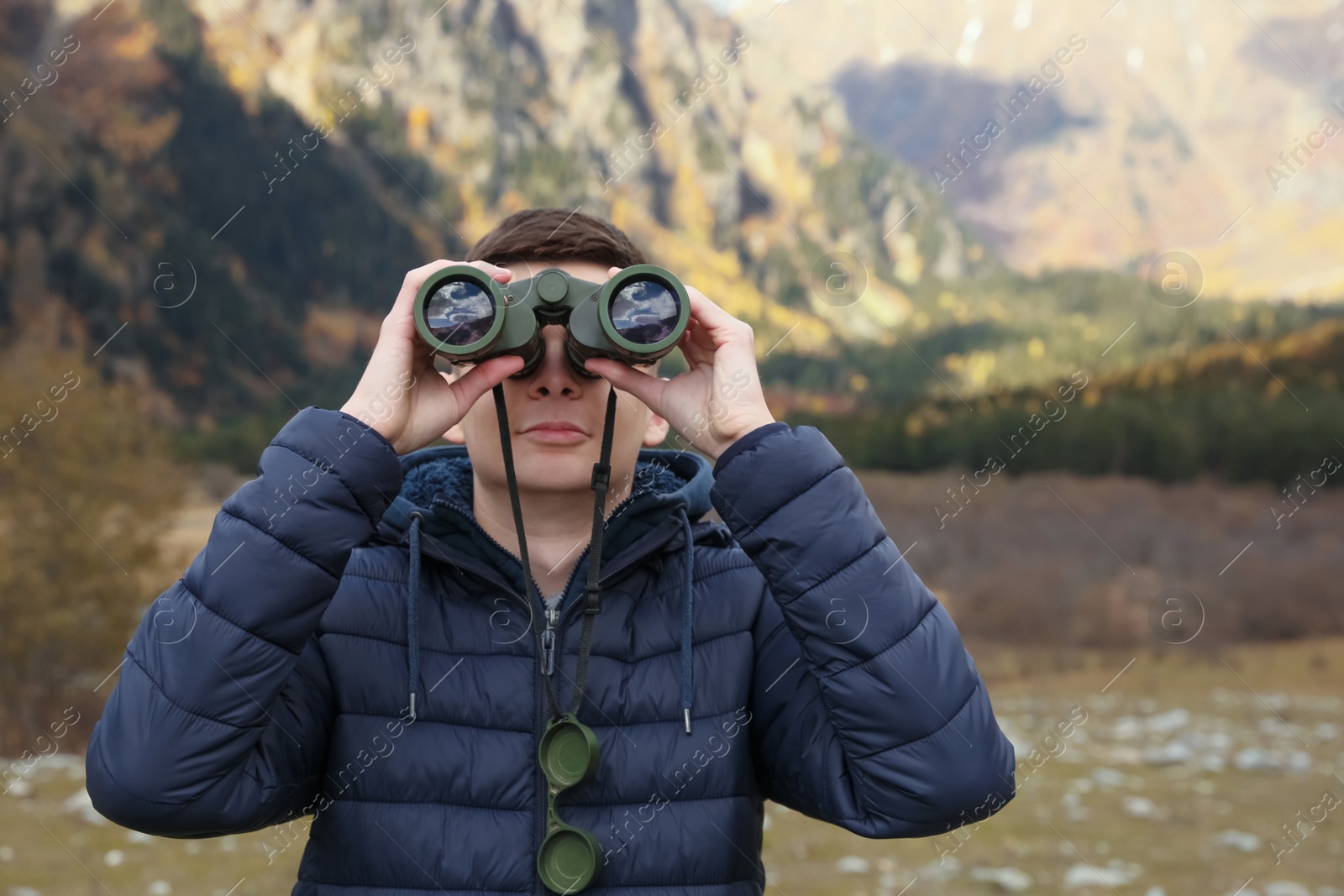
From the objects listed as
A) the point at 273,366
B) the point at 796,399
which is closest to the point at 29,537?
the point at 273,366

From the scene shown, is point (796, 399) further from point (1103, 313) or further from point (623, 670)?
point (623, 670)

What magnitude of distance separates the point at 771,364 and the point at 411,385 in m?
92.3

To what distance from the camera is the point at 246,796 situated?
1881 millimetres

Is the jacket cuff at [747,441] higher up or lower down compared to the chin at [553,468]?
lower down

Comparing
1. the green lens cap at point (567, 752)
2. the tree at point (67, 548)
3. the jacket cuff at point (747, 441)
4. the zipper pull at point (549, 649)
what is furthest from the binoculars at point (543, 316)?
the tree at point (67, 548)

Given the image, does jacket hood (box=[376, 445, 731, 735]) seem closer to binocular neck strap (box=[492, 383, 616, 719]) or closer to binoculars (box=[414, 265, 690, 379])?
binocular neck strap (box=[492, 383, 616, 719])

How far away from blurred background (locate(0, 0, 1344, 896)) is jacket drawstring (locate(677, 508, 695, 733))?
5118mm

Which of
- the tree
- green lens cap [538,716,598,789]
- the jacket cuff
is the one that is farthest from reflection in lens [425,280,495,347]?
the tree

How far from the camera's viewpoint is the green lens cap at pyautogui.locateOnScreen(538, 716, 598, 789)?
190 centimetres

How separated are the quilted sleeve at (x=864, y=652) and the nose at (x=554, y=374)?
14.6 inches

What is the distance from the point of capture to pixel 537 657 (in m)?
2.03

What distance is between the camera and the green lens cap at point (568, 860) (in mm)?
1834

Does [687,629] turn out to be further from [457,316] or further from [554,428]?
[457,316]

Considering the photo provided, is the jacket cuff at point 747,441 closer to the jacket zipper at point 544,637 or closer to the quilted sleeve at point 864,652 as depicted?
the quilted sleeve at point 864,652
